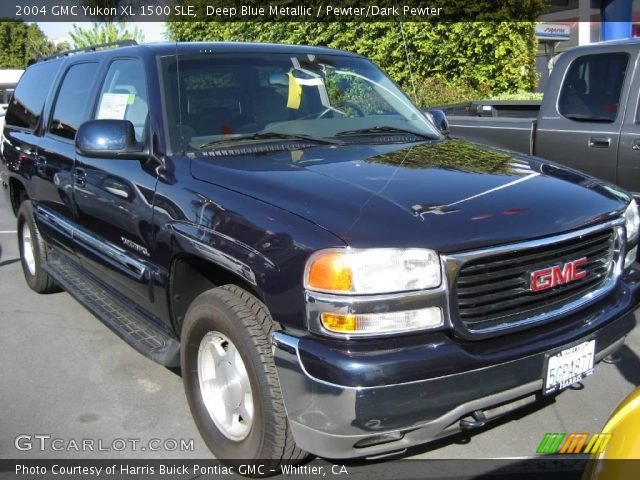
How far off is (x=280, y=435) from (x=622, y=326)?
5.36 feet

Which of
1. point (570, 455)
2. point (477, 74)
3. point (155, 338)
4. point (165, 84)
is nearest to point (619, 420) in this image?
point (570, 455)

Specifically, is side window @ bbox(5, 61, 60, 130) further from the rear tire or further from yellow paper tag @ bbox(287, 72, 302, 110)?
yellow paper tag @ bbox(287, 72, 302, 110)

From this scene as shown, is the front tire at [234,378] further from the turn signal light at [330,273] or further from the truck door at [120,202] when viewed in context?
the truck door at [120,202]

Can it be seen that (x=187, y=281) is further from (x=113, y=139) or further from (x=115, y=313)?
(x=115, y=313)

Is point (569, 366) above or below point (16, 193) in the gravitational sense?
below

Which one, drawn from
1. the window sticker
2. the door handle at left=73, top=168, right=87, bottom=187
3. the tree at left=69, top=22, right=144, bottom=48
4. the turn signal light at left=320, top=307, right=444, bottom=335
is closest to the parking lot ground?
the turn signal light at left=320, top=307, right=444, bottom=335

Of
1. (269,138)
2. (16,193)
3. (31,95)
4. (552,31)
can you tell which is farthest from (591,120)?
(552,31)

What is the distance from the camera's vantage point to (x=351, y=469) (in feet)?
10.4

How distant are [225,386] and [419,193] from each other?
1218 millimetres

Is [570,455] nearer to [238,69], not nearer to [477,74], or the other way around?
[238,69]

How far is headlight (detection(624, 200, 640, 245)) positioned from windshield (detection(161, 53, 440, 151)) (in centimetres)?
121

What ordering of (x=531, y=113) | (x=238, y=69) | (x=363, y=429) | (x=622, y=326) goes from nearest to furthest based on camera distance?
(x=363, y=429) → (x=622, y=326) → (x=238, y=69) → (x=531, y=113)

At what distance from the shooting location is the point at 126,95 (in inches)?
155

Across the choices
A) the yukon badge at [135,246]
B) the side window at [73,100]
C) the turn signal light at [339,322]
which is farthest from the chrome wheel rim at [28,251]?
the turn signal light at [339,322]
